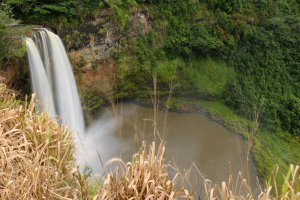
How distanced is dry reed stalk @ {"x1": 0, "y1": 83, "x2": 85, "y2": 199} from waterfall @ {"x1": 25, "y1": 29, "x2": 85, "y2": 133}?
13.1 ft

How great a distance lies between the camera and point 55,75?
8.30m

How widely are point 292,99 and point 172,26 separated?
201 inches

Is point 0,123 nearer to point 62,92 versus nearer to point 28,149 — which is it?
point 28,149

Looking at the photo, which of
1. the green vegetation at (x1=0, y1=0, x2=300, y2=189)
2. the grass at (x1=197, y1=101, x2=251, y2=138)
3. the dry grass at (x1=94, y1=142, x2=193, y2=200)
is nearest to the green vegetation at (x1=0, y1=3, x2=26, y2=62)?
the green vegetation at (x1=0, y1=0, x2=300, y2=189)

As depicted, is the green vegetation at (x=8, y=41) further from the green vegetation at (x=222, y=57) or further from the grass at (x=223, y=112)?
the grass at (x=223, y=112)

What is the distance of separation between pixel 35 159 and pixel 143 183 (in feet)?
2.61

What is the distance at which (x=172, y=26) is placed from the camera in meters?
12.6

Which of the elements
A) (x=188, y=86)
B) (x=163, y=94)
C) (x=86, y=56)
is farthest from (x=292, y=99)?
(x=86, y=56)

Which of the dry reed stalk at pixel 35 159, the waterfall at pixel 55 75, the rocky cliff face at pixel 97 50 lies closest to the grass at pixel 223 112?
the rocky cliff face at pixel 97 50

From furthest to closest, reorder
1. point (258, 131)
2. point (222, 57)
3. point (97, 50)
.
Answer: point (222, 57) < point (258, 131) < point (97, 50)

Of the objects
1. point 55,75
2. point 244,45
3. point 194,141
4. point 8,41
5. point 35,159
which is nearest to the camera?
point 35,159

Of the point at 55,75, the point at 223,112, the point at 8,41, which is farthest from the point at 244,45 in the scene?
the point at 8,41

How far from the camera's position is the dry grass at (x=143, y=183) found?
2.24m

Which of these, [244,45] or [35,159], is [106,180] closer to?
[35,159]
